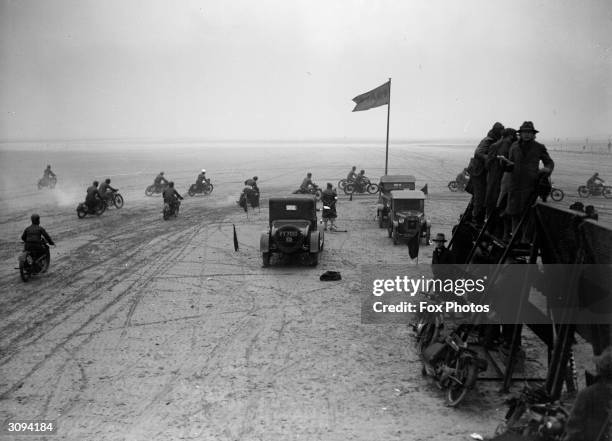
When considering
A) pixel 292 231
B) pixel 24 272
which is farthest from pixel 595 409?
pixel 24 272

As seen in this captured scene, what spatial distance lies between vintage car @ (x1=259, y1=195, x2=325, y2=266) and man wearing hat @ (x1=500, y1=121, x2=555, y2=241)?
8420mm

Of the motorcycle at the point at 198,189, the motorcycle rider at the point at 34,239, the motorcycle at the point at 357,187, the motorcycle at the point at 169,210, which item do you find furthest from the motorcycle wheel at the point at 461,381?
the motorcycle at the point at 198,189

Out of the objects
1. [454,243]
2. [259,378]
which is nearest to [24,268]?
[259,378]

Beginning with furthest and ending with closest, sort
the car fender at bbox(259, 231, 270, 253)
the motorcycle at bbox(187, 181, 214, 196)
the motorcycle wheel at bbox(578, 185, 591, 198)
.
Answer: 1. the motorcycle at bbox(187, 181, 214, 196)
2. the motorcycle wheel at bbox(578, 185, 591, 198)
3. the car fender at bbox(259, 231, 270, 253)

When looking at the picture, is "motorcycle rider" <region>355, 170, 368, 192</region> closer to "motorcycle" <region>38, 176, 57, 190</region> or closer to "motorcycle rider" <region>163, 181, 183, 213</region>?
"motorcycle rider" <region>163, 181, 183, 213</region>

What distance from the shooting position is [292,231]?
15500mm

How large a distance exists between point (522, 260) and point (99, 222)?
64.4 ft

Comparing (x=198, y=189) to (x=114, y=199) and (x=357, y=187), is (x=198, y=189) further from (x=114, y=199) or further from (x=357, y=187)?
(x=357, y=187)

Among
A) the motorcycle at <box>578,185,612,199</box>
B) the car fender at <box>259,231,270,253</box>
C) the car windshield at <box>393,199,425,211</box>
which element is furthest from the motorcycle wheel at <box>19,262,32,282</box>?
the motorcycle at <box>578,185,612,199</box>

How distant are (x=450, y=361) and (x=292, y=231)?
823cm

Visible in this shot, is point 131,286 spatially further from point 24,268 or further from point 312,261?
point 312,261

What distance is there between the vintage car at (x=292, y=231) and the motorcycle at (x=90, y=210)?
37.7 feet

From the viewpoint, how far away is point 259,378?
8414 mm

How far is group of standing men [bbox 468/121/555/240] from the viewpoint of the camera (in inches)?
292
